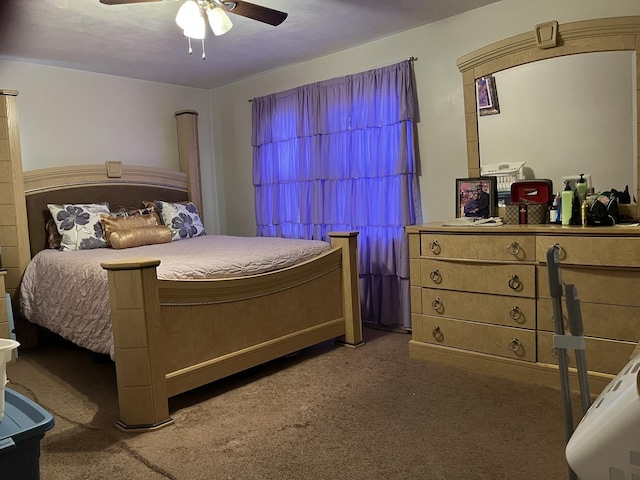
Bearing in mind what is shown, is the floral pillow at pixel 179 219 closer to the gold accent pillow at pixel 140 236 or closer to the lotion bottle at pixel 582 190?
the gold accent pillow at pixel 140 236

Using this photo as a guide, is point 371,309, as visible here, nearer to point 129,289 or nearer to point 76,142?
point 129,289

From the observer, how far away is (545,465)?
6.43ft

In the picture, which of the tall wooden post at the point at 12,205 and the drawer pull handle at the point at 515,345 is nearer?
the drawer pull handle at the point at 515,345

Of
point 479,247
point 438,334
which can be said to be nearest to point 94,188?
point 438,334

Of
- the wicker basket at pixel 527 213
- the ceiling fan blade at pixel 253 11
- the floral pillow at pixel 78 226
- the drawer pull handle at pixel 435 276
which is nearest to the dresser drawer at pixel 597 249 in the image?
the wicker basket at pixel 527 213

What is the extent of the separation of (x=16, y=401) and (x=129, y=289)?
3.73 feet

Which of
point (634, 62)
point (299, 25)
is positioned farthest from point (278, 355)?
point (634, 62)

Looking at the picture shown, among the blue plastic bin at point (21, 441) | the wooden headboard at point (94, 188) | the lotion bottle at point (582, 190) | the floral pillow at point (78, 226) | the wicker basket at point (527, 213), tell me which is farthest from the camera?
the wooden headboard at point (94, 188)

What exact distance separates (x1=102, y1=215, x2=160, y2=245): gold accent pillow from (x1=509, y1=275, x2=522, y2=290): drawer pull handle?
2729 mm

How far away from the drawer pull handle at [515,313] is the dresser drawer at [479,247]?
0.28m

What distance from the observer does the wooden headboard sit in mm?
3934

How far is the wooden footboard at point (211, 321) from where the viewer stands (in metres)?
2.37

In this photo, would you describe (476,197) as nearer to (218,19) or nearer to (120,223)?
(218,19)

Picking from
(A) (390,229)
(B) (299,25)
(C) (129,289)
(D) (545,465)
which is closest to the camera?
(D) (545,465)
